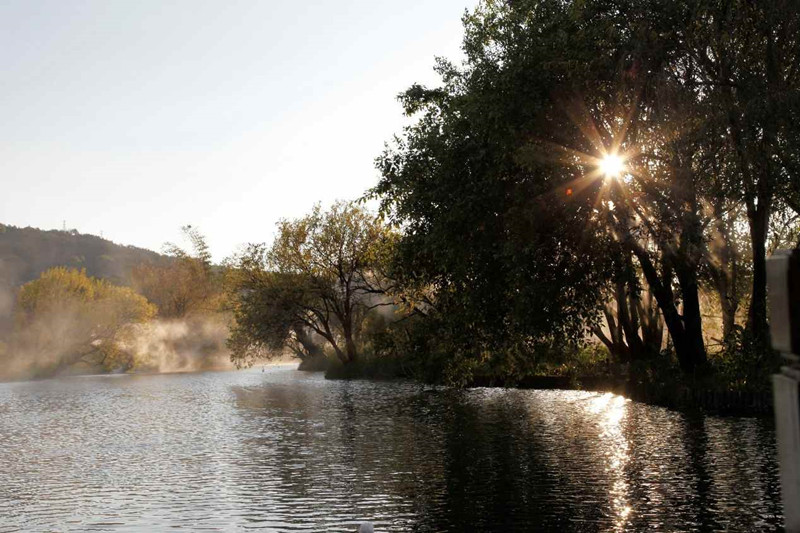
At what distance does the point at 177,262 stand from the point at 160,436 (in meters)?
90.4

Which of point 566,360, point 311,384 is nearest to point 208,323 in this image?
point 311,384

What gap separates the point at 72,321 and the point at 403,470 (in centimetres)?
7933

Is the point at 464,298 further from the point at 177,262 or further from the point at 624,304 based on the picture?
the point at 177,262

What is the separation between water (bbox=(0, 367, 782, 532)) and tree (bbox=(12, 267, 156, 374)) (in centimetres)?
5874

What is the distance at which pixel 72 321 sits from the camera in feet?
295

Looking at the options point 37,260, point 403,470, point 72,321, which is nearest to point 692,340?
point 403,470

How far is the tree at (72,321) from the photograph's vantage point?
89312 millimetres

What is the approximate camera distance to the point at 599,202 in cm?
2547

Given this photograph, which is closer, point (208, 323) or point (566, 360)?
point (566, 360)

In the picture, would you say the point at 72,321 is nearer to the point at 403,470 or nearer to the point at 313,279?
the point at 313,279

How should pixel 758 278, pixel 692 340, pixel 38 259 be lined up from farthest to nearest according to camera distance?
pixel 38 259
pixel 692 340
pixel 758 278

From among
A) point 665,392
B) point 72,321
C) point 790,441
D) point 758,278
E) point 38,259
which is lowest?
point 665,392

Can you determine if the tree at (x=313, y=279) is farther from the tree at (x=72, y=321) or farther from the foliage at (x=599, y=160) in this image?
the foliage at (x=599, y=160)

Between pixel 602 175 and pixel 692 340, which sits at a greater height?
pixel 602 175
